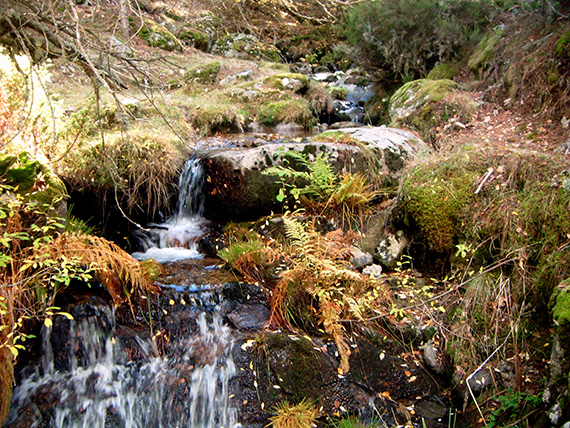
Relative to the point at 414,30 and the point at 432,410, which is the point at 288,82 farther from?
the point at 432,410

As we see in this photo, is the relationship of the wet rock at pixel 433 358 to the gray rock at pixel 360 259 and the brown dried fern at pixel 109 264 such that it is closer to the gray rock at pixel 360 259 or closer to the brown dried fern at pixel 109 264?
the gray rock at pixel 360 259

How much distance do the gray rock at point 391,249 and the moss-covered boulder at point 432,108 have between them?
2.76 metres

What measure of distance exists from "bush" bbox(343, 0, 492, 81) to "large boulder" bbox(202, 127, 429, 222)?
15.7ft

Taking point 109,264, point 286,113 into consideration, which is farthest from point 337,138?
point 286,113

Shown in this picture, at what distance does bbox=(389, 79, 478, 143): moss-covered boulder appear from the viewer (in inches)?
272

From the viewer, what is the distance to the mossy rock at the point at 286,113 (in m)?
9.47

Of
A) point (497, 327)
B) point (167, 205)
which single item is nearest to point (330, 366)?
point (497, 327)

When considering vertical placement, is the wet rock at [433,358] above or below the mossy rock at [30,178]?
below

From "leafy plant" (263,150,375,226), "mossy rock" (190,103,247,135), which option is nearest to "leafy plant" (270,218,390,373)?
"leafy plant" (263,150,375,226)

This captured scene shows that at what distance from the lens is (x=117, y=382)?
11.7 feet

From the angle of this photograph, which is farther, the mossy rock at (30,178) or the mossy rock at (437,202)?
the mossy rock at (437,202)

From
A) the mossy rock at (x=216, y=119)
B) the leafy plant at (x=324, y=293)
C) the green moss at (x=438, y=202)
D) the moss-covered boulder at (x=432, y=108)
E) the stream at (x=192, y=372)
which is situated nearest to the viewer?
the stream at (x=192, y=372)

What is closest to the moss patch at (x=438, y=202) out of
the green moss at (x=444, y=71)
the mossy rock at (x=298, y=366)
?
the mossy rock at (x=298, y=366)

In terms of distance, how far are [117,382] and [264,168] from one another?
3.09 meters
